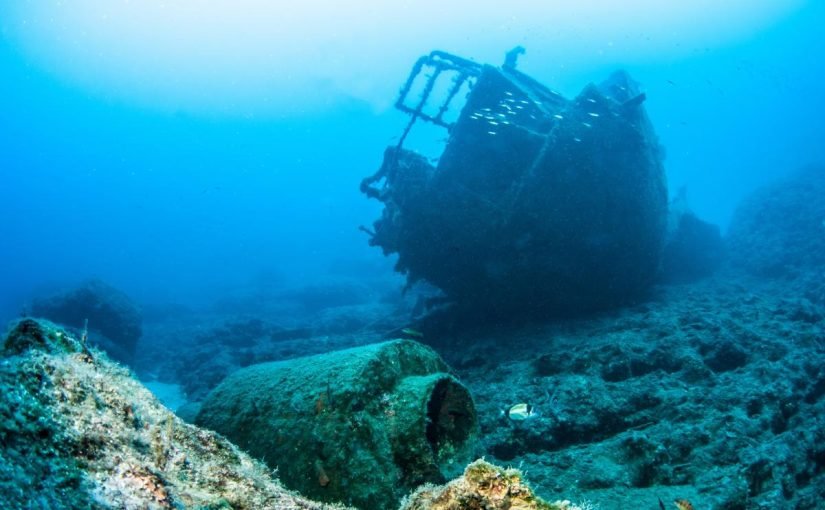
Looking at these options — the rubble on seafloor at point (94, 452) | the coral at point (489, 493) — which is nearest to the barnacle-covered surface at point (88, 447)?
the rubble on seafloor at point (94, 452)

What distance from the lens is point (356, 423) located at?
336cm

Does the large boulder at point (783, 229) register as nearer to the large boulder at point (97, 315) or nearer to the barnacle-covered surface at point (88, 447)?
the barnacle-covered surface at point (88, 447)

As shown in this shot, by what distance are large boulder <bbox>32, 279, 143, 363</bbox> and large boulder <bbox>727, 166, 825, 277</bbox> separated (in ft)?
66.2

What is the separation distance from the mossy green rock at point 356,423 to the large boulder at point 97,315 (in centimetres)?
1290

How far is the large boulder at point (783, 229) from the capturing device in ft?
43.4

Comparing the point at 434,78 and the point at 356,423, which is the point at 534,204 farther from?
the point at 356,423

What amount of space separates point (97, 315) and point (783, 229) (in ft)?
79.1

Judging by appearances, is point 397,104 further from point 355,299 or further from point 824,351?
point 355,299

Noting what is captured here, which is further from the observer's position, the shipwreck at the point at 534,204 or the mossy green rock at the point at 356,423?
the shipwreck at the point at 534,204

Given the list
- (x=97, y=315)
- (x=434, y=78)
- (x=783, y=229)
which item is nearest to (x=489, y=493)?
(x=434, y=78)

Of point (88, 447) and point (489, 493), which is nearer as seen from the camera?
point (88, 447)

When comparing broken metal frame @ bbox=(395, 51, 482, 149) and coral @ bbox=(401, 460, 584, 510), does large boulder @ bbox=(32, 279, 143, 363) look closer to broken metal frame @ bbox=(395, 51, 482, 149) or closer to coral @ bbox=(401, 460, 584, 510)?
broken metal frame @ bbox=(395, 51, 482, 149)

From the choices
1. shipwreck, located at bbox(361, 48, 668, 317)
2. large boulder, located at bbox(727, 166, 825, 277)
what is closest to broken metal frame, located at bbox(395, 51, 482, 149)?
shipwreck, located at bbox(361, 48, 668, 317)

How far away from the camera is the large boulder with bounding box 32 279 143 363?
14.2m
